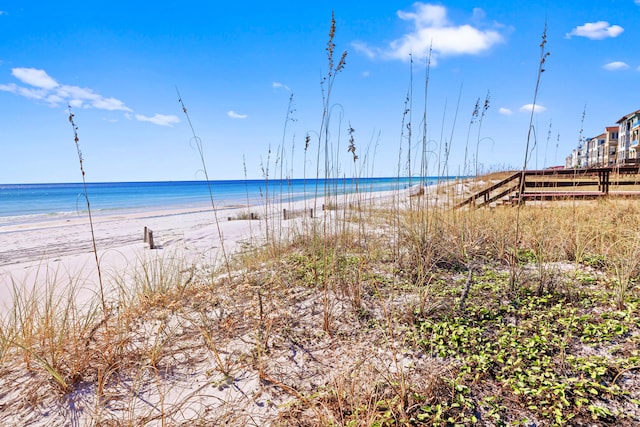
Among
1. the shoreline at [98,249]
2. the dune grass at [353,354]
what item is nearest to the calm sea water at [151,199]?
the shoreline at [98,249]

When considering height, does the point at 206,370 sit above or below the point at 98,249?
above

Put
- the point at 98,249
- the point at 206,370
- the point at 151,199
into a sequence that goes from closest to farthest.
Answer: the point at 206,370
the point at 98,249
the point at 151,199

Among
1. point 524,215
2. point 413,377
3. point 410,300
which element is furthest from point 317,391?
point 524,215

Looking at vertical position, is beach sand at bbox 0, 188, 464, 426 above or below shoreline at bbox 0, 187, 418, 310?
above

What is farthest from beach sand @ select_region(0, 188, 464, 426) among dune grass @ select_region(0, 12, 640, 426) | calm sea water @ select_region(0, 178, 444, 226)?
calm sea water @ select_region(0, 178, 444, 226)

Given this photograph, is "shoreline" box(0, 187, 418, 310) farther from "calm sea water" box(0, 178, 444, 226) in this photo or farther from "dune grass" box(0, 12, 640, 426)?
"dune grass" box(0, 12, 640, 426)

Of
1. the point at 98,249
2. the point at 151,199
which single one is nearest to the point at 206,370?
the point at 98,249

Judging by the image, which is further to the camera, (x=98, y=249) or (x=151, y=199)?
(x=151, y=199)

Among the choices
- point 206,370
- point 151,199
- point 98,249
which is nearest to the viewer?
point 206,370

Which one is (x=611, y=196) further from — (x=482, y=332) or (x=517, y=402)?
(x=517, y=402)

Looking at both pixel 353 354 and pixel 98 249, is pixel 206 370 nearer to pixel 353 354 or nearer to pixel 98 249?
pixel 353 354

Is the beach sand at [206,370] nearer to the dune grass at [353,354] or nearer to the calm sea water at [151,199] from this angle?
the dune grass at [353,354]

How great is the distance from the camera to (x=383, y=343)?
181 centimetres

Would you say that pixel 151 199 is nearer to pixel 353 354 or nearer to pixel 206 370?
pixel 206 370
